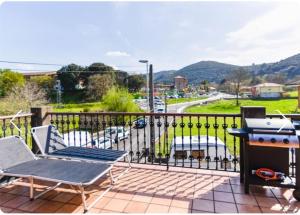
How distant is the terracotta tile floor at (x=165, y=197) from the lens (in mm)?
2189

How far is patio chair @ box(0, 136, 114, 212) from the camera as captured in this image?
2.13 m

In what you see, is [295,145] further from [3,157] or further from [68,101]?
[68,101]

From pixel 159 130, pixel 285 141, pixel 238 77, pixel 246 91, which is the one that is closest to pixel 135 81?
pixel 238 77

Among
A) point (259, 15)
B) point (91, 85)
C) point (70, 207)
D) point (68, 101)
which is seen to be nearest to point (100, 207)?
point (70, 207)

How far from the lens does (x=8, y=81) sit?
26.5m

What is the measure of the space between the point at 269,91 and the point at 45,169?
3063 centimetres

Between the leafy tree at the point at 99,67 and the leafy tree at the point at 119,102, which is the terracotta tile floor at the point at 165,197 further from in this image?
the leafy tree at the point at 99,67

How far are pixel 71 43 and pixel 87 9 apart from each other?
12.9 meters

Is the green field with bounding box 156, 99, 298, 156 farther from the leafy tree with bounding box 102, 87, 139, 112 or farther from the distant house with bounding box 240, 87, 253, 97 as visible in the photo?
the distant house with bounding box 240, 87, 253, 97

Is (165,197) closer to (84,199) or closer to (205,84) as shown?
(84,199)

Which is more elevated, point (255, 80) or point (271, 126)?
point (255, 80)

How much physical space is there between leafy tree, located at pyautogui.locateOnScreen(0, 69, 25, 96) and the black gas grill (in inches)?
1103

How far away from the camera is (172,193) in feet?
8.32

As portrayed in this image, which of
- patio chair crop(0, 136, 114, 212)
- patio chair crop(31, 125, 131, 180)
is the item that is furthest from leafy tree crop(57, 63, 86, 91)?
patio chair crop(0, 136, 114, 212)
